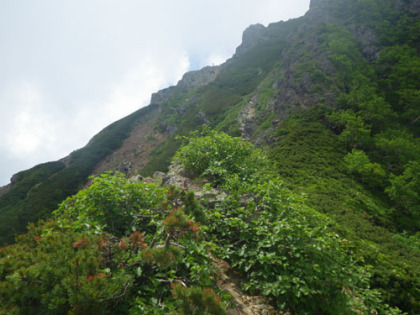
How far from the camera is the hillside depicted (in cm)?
857

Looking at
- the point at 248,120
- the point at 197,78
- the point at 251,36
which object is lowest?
the point at 248,120

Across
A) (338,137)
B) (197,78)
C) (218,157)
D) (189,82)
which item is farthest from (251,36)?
(218,157)

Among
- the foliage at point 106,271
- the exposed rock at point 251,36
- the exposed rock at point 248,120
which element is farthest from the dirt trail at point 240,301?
the exposed rock at point 251,36

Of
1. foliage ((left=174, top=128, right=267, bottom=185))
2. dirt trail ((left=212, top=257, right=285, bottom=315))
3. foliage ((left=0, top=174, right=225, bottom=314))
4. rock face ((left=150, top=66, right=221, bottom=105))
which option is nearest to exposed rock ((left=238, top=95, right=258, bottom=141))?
foliage ((left=174, top=128, right=267, bottom=185))

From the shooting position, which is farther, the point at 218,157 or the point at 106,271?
the point at 218,157

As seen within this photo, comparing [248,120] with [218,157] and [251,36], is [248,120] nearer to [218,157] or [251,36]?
[218,157]

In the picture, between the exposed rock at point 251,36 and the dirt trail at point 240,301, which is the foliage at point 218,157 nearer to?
the dirt trail at point 240,301

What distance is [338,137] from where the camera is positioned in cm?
1625

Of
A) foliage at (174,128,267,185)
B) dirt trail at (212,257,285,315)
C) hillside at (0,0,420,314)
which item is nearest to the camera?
dirt trail at (212,257,285,315)

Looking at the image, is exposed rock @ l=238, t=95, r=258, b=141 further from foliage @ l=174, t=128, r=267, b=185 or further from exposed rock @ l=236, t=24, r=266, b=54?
exposed rock @ l=236, t=24, r=266, b=54

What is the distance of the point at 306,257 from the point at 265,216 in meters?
1.14

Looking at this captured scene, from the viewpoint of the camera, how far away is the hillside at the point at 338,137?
8570mm

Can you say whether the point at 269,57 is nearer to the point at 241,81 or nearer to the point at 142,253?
the point at 241,81

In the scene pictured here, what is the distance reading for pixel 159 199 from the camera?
15.7ft
